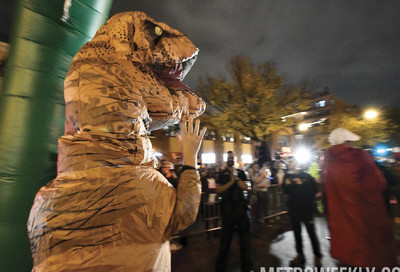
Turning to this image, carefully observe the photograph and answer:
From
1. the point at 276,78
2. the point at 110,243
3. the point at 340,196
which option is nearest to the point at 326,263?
the point at 340,196

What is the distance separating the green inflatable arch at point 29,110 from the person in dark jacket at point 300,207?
16.5 feet

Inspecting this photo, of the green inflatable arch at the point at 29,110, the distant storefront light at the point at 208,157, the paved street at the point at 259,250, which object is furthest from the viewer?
the distant storefront light at the point at 208,157

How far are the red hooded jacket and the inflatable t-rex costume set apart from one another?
11.0 feet

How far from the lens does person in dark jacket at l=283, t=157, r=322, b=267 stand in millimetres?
4656

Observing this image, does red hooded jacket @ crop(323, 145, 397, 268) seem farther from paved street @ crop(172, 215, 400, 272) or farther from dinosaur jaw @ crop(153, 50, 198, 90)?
dinosaur jaw @ crop(153, 50, 198, 90)

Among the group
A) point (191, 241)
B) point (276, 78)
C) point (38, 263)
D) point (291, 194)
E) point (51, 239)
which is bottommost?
point (191, 241)

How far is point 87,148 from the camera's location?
1020 millimetres

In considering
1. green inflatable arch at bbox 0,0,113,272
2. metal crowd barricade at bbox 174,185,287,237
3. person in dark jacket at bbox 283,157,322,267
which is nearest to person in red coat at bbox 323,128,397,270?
person in dark jacket at bbox 283,157,322,267

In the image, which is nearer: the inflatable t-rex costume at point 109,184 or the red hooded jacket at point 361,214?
the inflatable t-rex costume at point 109,184

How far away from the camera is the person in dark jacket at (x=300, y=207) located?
183 inches

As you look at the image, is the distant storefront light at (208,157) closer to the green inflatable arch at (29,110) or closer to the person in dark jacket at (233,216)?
the person in dark jacket at (233,216)

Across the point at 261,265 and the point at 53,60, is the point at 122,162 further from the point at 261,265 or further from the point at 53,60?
the point at 261,265

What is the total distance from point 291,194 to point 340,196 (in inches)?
64.5

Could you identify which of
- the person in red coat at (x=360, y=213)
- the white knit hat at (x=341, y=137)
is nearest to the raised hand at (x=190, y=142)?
the person in red coat at (x=360, y=213)
